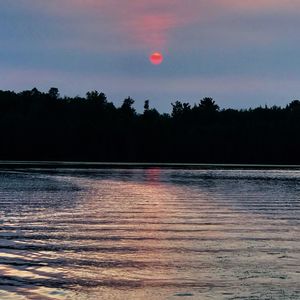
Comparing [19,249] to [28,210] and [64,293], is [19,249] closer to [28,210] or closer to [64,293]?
[64,293]

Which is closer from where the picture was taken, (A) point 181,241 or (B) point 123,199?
(A) point 181,241

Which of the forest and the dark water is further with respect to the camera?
the forest

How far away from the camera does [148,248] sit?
14.1m

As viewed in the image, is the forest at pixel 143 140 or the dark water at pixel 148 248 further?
the forest at pixel 143 140

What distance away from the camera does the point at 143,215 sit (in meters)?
21.0

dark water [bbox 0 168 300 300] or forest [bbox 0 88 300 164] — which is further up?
forest [bbox 0 88 300 164]

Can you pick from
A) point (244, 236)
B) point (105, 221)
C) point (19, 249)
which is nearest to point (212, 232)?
point (244, 236)

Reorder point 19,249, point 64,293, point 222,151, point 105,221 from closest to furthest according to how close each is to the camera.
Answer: point 64,293
point 19,249
point 105,221
point 222,151

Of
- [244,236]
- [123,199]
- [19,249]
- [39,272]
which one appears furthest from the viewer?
[123,199]

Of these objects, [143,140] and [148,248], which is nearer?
[148,248]

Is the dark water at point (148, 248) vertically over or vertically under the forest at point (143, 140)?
under

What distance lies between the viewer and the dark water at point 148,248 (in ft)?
33.6

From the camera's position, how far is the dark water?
10.2m

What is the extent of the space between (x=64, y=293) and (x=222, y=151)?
82607 mm
